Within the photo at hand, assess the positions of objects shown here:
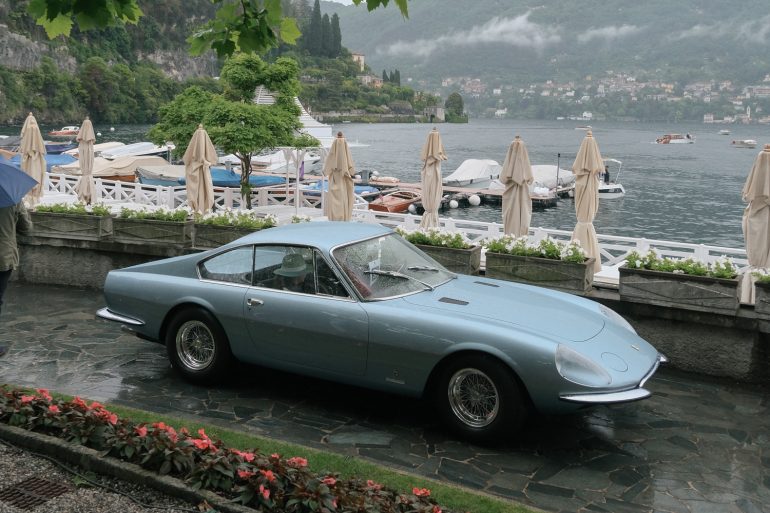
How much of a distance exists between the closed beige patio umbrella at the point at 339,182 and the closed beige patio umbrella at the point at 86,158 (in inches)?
339

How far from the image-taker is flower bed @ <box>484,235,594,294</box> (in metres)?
9.36

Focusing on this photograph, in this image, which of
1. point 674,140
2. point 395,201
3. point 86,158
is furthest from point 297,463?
point 674,140

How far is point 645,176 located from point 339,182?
264 feet

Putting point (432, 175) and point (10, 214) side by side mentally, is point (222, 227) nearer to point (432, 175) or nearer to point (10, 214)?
point (10, 214)

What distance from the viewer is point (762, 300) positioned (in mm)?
8289

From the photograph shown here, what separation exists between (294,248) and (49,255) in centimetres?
754

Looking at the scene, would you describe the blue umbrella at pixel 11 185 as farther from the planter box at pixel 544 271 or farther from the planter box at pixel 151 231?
the planter box at pixel 544 271

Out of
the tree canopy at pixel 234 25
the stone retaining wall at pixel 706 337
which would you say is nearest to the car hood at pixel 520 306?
the stone retaining wall at pixel 706 337

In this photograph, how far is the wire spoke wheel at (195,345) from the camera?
7.68m

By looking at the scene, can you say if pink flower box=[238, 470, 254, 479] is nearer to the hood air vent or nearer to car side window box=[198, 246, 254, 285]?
the hood air vent

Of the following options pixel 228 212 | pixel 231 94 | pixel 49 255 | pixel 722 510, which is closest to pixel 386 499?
pixel 722 510

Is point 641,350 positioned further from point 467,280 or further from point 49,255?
point 49,255

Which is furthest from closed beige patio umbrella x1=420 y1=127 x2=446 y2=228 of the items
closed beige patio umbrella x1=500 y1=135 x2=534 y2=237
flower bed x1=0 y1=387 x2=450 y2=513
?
flower bed x1=0 y1=387 x2=450 y2=513

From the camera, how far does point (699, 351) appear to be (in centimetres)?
870
